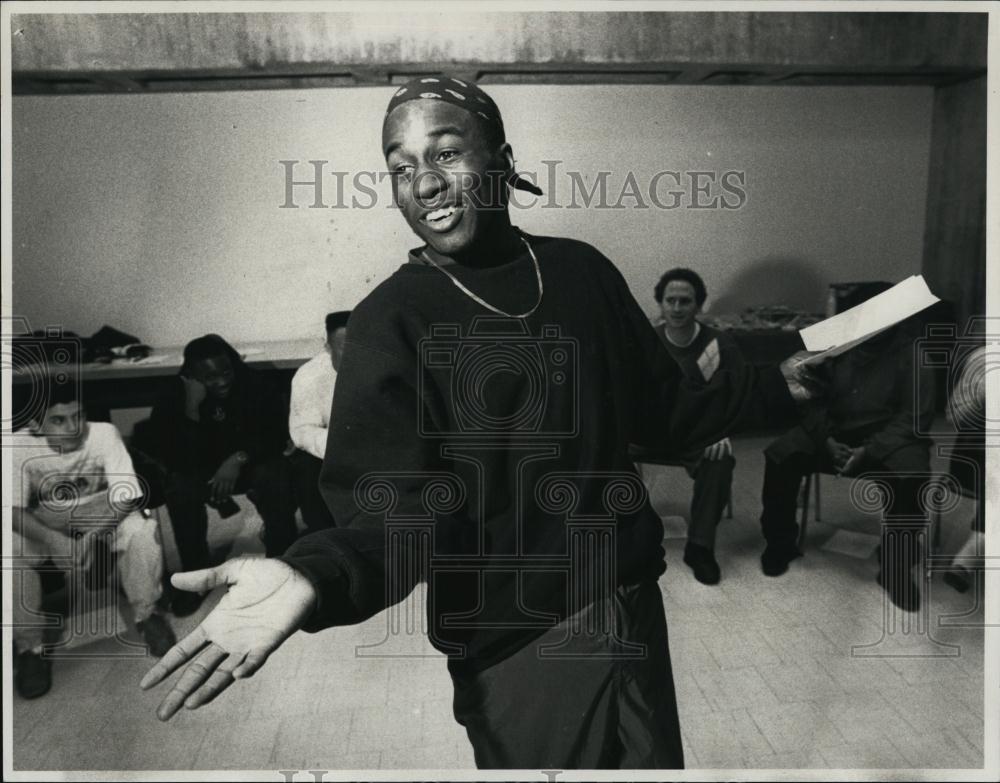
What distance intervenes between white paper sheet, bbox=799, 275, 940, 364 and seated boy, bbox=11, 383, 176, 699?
4.70ft

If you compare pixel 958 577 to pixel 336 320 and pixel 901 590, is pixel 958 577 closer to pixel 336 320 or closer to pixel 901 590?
pixel 901 590

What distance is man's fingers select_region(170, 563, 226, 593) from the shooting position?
47.3 inches

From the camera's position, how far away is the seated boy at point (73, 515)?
1.71 metres

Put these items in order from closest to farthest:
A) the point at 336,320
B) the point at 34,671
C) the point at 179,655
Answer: the point at 179,655, the point at 336,320, the point at 34,671

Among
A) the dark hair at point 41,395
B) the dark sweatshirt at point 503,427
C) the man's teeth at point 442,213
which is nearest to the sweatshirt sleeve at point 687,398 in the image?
the dark sweatshirt at point 503,427

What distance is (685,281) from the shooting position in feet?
5.52

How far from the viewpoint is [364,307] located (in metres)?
1.56

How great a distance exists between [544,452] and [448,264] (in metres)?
0.39

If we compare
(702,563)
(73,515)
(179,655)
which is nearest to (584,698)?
(702,563)

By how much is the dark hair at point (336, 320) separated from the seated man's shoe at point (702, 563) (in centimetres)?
86

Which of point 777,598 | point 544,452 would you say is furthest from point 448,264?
point 777,598

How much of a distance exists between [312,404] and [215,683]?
0.56 metres

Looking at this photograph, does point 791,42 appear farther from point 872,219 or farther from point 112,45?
point 112,45

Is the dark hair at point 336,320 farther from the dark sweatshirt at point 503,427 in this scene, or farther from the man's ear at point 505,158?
the man's ear at point 505,158
